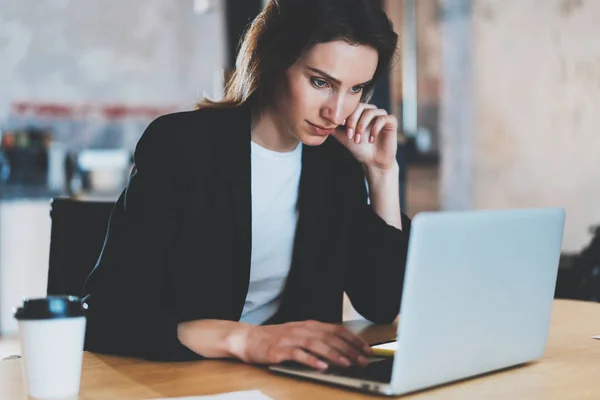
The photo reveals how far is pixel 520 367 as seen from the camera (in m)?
1.16

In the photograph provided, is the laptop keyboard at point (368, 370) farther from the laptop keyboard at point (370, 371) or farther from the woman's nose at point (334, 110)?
the woman's nose at point (334, 110)

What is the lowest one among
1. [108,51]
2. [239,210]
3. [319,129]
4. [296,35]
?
[239,210]

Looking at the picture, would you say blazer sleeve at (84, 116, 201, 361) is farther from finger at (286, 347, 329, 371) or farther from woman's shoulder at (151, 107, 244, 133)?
finger at (286, 347, 329, 371)

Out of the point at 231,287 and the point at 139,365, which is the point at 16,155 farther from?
the point at 139,365

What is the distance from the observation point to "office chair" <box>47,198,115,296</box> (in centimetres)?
159

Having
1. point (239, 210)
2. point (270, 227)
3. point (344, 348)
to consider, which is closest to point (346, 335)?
point (344, 348)

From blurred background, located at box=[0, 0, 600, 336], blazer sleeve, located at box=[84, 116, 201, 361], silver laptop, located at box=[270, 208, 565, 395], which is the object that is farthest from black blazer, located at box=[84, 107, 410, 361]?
blurred background, located at box=[0, 0, 600, 336]

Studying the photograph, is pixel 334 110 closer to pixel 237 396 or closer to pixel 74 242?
pixel 74 242

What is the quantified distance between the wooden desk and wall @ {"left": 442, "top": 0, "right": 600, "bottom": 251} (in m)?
2.19

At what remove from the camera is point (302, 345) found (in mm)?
1127

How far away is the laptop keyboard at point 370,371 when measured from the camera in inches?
40.2

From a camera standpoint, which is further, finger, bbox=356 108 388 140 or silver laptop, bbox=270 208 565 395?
finger, bbox=356 108 388 140

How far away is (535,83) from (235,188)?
225 cm

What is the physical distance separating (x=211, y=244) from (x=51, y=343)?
2.04 ft
